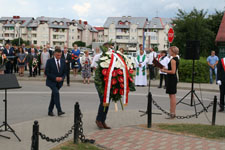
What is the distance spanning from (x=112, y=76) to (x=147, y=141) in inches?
64.4

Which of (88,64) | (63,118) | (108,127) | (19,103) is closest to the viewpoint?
(108,127)

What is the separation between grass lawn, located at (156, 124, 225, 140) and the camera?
729cm

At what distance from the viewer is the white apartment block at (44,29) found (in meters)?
122

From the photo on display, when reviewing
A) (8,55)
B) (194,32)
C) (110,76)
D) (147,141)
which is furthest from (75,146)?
(194,32)

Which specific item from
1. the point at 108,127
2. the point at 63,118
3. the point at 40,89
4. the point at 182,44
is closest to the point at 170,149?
the point at 108,127

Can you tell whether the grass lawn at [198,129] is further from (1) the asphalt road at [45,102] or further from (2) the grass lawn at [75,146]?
(1) the asphalt road at [45,102]

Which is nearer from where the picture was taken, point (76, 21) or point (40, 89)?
point (40, 89)

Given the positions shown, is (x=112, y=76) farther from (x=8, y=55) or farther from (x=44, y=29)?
(x=44, y=29)

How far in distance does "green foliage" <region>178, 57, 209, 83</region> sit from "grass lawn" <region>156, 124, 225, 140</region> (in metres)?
11.9

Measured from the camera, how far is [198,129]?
7785 millimetres

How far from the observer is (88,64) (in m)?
18.3

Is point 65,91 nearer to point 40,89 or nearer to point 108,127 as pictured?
point 40,89

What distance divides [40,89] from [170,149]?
419 inches

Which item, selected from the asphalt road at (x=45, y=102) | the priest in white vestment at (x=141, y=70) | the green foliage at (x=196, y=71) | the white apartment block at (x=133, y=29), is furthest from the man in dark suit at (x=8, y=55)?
the white apartment block at (x=133, y=29)
